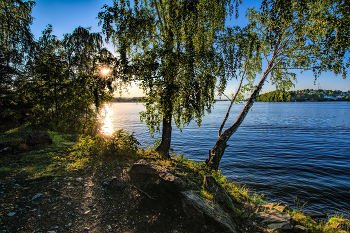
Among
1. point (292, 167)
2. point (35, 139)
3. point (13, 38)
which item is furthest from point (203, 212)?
point (13, 38)

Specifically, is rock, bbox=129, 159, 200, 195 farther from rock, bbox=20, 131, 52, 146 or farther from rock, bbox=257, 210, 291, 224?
rock, bbox=20, 131, 52, 146

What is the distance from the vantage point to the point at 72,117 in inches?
728

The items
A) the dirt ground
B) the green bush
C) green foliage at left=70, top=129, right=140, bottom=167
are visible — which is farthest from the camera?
the green bush

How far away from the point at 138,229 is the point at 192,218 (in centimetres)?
152

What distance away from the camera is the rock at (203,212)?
5.08 m

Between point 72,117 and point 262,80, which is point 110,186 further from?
point 72,117

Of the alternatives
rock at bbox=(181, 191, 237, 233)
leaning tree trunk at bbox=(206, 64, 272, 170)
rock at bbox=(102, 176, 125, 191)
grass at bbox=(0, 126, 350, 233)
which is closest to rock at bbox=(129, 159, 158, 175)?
rock at bbox=(102, 176, 125, 191)

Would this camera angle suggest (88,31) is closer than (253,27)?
No

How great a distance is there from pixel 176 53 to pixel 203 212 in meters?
7.24

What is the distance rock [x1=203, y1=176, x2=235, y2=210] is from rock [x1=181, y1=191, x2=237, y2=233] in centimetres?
120

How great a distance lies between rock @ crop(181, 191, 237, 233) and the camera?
16.7 ft

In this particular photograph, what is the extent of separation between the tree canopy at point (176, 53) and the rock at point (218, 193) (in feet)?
12.1

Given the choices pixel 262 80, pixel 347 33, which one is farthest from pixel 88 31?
pixel 347 33

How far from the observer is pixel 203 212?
523cm
